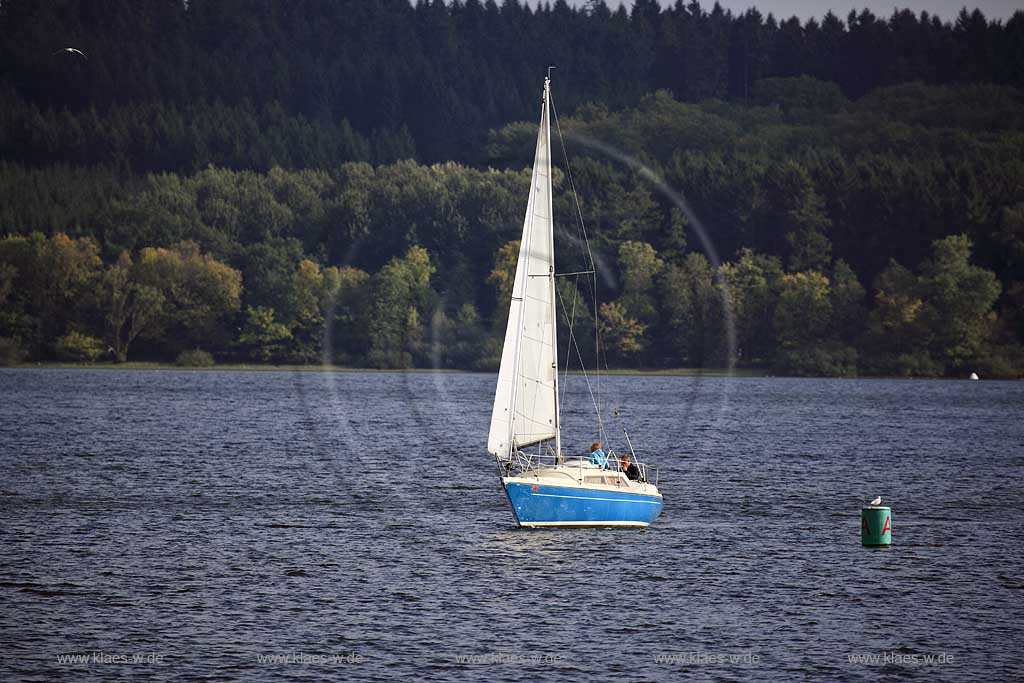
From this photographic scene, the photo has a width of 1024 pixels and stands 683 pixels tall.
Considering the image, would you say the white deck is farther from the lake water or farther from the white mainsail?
Answer: the lake water

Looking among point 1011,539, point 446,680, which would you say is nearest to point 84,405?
point 1011,539

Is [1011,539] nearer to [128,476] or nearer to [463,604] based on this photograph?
[463,604]

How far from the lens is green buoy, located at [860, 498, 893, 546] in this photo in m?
64.5

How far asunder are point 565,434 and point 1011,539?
64.4 metres

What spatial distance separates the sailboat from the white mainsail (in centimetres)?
4

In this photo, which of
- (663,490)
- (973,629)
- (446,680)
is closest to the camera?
(446,680)

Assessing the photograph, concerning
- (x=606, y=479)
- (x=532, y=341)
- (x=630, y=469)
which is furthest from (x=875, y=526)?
(x=532, y=341)

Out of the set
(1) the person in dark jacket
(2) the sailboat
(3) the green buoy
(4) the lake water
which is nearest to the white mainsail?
(2) the sailboat

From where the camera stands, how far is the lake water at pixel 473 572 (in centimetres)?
4516

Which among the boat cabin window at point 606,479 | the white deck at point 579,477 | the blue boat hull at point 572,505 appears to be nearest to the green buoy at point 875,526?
the blue boat hull at point 572,505

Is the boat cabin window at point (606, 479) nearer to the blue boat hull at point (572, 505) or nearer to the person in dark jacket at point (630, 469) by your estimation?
the blue boat hull at point (572, 505)

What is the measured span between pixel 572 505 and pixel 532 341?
7.21 metres

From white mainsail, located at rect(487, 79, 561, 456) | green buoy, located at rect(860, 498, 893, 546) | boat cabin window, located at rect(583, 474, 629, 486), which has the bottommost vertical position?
green buoy, located at rect(860, 498, 893, 546)

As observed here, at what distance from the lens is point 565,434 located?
13075 centimetres
